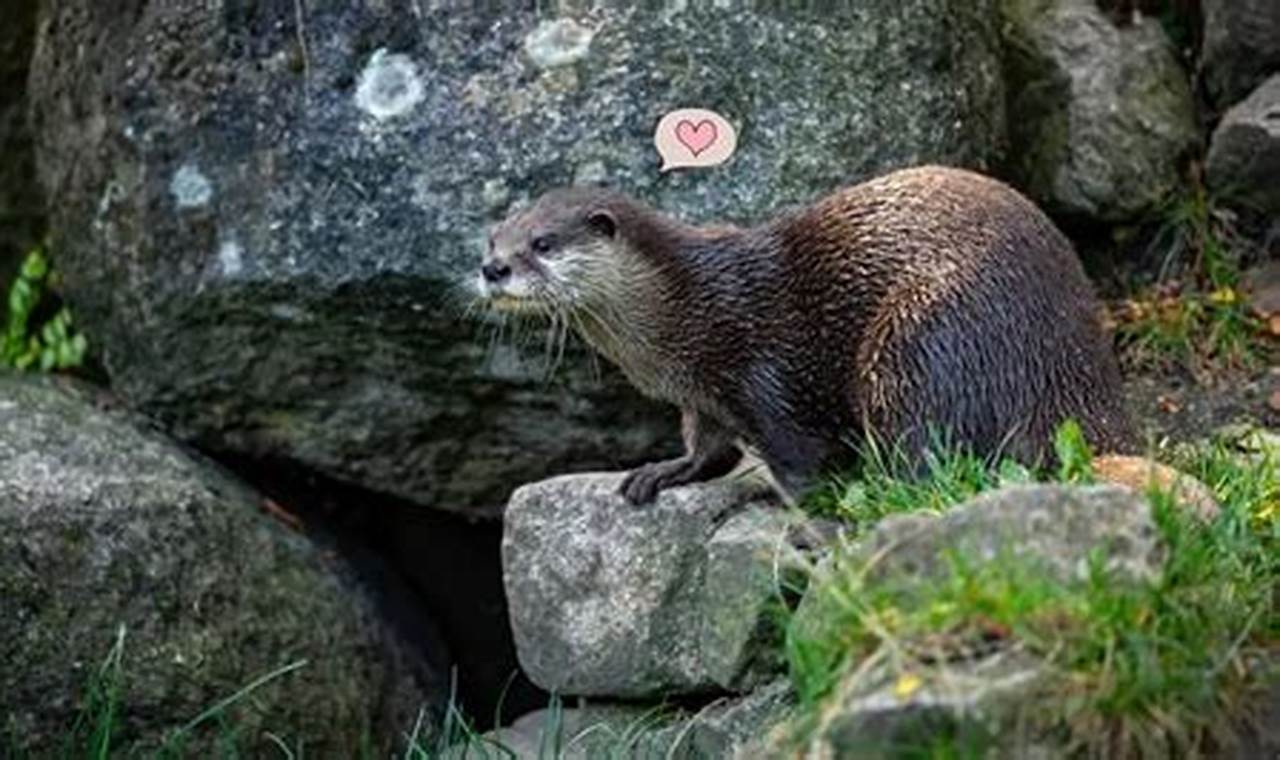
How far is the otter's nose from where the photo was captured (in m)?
4.60

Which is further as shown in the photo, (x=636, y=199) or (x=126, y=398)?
(x=126, y=398)

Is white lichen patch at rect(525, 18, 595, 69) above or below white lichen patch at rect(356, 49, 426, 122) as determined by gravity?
above

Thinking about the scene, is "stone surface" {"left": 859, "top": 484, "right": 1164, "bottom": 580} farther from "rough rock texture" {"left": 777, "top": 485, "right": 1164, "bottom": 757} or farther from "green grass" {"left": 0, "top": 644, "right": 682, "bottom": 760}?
"green grass" {"left": 0, "top": 644, "right": 682, "bottom": 760}

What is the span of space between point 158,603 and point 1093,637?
2.39 meters

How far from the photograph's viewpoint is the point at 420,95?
527cm

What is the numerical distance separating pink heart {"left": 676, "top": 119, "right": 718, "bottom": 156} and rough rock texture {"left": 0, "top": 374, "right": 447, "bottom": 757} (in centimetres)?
117

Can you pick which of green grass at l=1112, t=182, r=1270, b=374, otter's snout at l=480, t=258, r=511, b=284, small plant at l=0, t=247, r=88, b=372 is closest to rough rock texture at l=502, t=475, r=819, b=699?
otter's snout at l=480, t=258, r=511, b=284

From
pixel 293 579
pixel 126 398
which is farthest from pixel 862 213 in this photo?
pixel 126 398

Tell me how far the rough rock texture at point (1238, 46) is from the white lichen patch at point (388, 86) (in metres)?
1.75

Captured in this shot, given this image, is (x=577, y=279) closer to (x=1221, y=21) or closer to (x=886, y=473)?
(x=886, y=473)

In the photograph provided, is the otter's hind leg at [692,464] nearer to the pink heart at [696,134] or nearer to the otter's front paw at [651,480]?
the otter's front paw at [651,480]

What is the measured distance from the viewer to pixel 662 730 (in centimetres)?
451

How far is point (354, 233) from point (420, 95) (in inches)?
11.7

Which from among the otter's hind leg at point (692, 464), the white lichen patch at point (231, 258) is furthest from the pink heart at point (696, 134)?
the white lichen patch at point (231, 258)
